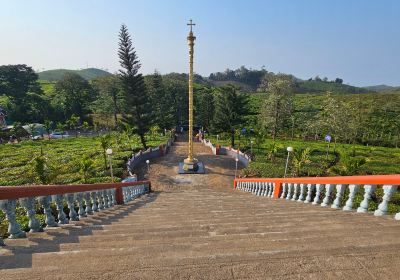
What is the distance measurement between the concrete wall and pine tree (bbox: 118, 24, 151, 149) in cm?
308

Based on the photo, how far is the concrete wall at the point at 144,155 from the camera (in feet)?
76.6

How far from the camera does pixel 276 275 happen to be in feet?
7.12

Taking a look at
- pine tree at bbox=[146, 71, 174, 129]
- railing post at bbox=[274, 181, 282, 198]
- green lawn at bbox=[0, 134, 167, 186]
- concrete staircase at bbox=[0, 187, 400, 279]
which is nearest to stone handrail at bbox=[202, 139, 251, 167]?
green lawn at bbox=[0, 134, 167, 186]

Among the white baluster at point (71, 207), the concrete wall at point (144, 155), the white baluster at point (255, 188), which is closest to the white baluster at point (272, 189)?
the white baluster at point (255, 188)

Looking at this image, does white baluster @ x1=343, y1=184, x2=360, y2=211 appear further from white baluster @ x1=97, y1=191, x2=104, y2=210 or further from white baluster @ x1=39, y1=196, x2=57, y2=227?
white baluster @ x1=97, y1=191, x2=104, y2=210

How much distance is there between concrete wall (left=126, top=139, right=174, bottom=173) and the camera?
76.6ft

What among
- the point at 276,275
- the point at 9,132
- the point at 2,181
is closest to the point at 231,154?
the point at 2,181

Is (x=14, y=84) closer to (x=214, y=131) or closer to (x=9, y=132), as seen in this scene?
(x=9, y=132)

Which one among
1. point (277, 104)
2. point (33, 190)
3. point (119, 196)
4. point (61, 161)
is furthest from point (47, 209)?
point (277, 104)

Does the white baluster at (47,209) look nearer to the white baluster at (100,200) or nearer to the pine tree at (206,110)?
the white baluster at (100,200)

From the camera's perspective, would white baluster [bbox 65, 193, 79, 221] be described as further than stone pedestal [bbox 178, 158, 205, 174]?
No

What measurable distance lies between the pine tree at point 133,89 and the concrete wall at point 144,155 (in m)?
3.08

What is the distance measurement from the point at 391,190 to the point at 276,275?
93.9 inches

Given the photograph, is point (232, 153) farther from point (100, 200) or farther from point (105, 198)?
point (100, 200)
